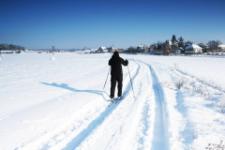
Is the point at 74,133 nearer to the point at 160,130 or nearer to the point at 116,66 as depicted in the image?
the point at 160,130

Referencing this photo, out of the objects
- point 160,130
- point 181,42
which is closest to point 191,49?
point 181,42

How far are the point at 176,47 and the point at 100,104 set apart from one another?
12359cm

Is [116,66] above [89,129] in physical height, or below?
→ above

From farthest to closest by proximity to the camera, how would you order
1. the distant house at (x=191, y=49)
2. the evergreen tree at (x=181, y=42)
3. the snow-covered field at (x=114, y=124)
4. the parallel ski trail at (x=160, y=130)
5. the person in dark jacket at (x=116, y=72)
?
the evergreen tree at (x=181, y=42), the distant house at (x=191, y=49), the person in dark jacket at (x=116, y=72), the snow-covered field at (x=114, y=124), the parallel ski trail at (x=160, y=130)

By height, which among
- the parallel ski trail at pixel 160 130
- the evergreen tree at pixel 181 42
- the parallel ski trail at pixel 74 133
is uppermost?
the evergreen tree at pixel 181 42

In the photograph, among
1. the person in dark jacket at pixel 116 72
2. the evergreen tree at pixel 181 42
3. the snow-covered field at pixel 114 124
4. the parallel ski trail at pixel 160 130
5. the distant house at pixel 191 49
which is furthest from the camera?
the evergreen tree at pixel 181 42

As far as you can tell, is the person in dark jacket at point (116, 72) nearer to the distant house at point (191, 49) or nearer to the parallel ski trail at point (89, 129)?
the parallel ski trail at point (89, 129)

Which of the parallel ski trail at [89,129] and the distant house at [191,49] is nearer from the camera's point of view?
the parallel ski trail at [89,129]

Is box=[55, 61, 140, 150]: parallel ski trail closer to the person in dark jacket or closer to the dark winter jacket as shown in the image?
the person in dark jacket

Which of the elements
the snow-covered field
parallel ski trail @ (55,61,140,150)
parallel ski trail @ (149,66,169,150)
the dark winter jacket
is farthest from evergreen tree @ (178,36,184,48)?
parallel ski trail @ (55,61,140,150)

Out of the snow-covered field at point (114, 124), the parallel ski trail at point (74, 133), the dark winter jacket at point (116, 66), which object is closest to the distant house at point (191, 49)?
the dark winter jacket at point (116, 66)

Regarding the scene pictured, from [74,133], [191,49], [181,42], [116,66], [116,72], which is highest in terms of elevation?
[181,42]

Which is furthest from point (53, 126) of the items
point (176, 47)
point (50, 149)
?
point (176, 47)

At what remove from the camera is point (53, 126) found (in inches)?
249
